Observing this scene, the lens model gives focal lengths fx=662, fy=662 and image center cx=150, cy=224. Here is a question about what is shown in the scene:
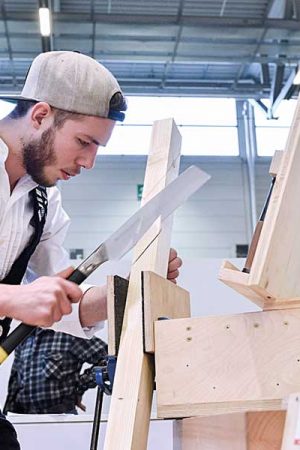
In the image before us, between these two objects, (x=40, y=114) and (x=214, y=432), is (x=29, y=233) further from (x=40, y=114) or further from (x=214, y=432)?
(x=214, y=432)

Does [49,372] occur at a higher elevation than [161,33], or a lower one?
lower

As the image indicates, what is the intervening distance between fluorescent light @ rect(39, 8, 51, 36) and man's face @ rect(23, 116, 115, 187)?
4042mm

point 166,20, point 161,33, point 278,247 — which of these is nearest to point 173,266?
point 278,247

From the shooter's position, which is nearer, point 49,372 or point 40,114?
point 40,114

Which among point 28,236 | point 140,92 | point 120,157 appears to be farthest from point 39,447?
point 120,157

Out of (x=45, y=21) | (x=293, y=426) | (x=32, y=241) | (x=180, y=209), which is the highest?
(x=180, y=209)

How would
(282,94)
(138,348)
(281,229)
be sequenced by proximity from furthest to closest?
(282,94) < (138,348) < (281,229)

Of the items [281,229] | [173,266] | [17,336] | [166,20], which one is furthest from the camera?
[166,20]

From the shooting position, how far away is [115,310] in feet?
3.59

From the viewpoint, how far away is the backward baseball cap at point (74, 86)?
1396 millimetres

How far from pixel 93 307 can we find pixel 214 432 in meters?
0.54

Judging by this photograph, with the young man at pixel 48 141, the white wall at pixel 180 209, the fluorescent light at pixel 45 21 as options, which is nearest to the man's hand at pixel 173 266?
the young man at pixel 48 141

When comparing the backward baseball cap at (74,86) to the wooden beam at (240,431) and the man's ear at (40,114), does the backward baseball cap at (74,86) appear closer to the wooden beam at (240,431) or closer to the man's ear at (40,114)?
the man's ear at (40,114)

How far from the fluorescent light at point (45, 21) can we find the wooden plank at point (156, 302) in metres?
4.38
